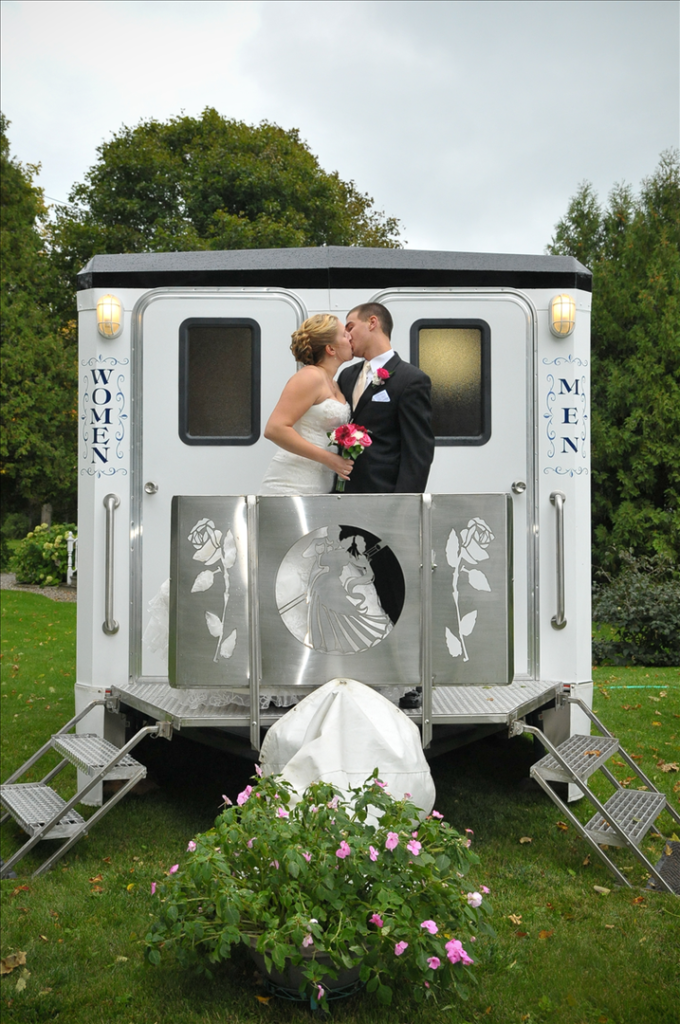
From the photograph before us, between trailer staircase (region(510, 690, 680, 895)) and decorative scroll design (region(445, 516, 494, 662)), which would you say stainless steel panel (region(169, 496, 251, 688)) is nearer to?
decorative scroll design (region(445, 516, 494, 662))

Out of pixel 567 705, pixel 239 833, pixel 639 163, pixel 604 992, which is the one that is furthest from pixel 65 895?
pixel 639 163

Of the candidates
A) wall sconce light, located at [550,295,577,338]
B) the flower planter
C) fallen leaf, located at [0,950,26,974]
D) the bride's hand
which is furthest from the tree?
the flower planter

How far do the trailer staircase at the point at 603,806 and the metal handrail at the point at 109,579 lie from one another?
78.5 inches

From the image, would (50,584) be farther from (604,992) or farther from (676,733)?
(604,992)

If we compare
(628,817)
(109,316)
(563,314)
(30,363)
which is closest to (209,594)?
(109,316)

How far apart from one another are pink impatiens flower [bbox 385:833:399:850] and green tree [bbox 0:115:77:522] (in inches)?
773

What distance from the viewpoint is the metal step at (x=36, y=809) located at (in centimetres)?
388

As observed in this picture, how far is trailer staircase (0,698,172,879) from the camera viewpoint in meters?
3.80

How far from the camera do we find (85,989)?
2.98 meters

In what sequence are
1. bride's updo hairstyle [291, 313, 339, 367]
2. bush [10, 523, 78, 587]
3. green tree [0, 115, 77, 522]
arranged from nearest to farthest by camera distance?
bride's updo hairstyle [291, 313, 339, 367] → bush [10, 523, 78, 587] → green tree [0, 115, 77, 522]

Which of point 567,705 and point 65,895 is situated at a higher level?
point 567,705

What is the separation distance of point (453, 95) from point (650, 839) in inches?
363

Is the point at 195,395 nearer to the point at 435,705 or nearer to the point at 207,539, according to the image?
the point at 207,539

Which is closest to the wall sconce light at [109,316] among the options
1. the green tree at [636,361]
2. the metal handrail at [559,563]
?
the metal handrail at [559,563]
